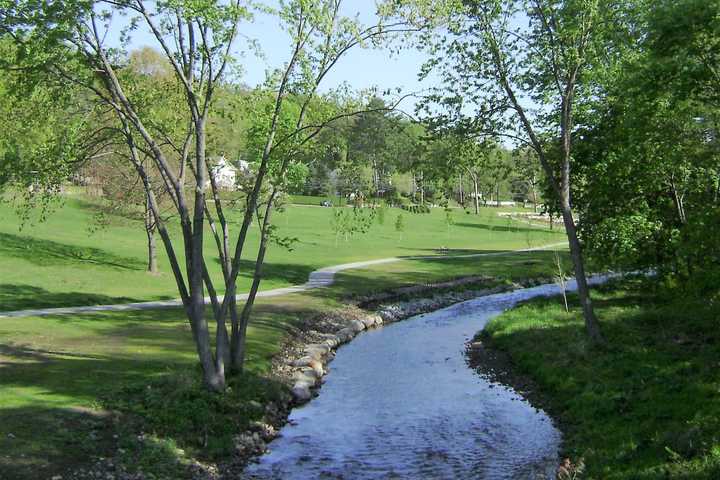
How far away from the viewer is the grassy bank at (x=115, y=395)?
1383cm

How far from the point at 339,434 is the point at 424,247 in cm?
5547

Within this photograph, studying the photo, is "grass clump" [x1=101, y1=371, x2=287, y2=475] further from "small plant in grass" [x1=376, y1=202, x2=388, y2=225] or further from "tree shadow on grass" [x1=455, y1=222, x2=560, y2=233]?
"tree shadow on grass" [x1=455, y1=222, x2=560, y2=233]

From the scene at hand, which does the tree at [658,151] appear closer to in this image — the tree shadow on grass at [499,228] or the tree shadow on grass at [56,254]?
the tree shadow on grass at [56,254]

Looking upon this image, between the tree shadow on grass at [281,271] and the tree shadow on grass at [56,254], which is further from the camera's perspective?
the tree shadow on grass at [281,271]

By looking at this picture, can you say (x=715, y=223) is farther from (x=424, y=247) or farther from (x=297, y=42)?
(x=424, y=247)

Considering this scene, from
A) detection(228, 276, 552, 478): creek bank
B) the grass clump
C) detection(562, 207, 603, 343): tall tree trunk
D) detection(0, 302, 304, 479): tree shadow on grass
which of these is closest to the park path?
detection(228, 276, 552, 478): creek bank

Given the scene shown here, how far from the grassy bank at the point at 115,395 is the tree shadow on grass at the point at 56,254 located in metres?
16.7

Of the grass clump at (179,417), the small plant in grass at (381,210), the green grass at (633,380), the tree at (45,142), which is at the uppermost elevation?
the tree at (45,142)

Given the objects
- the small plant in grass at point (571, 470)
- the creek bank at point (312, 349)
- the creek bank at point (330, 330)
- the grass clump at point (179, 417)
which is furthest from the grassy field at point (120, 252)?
the small plant in grass at point (571, 470)

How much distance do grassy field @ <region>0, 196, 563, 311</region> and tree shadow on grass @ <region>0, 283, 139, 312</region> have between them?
0.13 feet

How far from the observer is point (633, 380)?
17.4 metres

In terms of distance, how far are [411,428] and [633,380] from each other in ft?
18.1

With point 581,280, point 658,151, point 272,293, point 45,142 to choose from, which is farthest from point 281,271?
point 45,142

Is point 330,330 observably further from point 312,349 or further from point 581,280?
point 581,280
